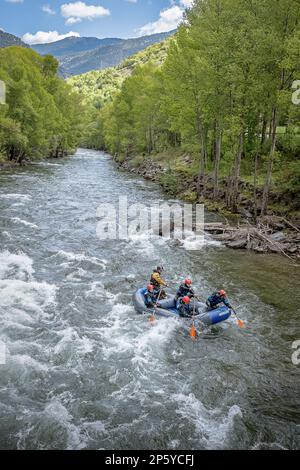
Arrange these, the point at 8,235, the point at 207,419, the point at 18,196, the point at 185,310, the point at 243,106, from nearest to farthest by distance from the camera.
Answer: the point at 207,419 → the point at 185,310 → the point at 8,235 → the point at 243,106 → the point at 18,196

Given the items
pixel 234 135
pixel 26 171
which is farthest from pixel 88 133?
pixel 234 135

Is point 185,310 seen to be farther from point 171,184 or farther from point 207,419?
point 171,184

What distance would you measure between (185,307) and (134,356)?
3.15 m

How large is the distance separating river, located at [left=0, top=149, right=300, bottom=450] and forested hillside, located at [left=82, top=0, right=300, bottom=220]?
8.59m

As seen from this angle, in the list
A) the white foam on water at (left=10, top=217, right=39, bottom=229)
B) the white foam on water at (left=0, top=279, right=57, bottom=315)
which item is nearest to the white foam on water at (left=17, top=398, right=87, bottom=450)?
the white foam on water at (left=0, top=279, right=57, bottom=315)

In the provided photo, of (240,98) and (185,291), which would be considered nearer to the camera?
(185,291)

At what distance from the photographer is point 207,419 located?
33.0ft

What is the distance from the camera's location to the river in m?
9.62

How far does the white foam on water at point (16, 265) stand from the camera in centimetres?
1792

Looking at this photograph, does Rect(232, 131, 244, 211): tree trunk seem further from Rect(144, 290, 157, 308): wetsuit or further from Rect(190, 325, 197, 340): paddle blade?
Rect(190, 325, 197, 340): paddle blade

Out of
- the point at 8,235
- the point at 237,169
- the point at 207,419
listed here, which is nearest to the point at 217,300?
→ the point at 207,419

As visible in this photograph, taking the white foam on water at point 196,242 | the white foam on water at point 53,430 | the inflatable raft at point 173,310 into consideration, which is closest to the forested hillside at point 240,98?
the white foam on water at point 196,242
